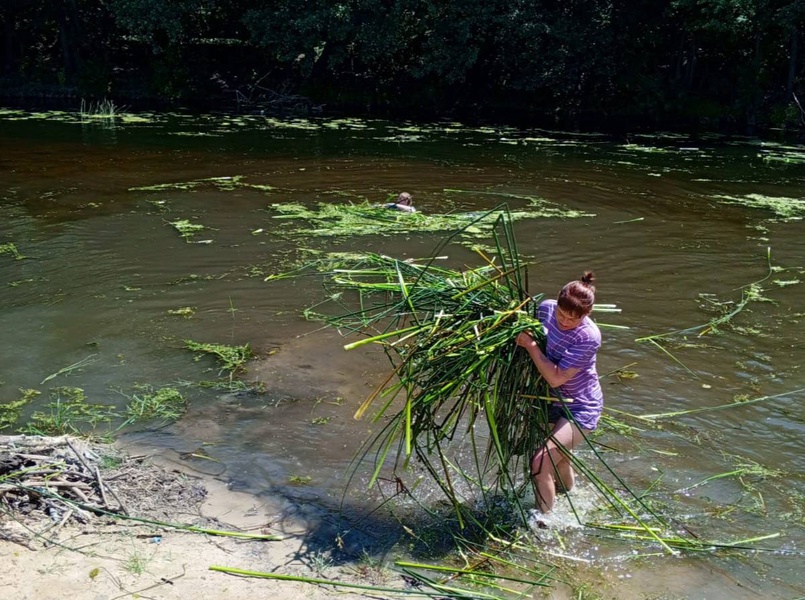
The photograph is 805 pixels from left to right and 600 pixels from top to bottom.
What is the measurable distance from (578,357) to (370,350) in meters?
3.39

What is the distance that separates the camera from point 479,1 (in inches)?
980

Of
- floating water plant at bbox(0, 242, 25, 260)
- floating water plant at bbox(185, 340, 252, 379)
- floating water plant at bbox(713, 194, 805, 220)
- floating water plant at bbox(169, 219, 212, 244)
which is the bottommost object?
floating water plant at bbox(185, 340, 252, 379)

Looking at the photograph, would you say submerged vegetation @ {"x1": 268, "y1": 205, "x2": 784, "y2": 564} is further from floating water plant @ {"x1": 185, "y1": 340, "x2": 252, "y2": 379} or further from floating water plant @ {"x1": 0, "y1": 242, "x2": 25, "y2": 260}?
floating water plant @ {"x1": 0, "y1": 242, "x2": 25, "y2": 260}

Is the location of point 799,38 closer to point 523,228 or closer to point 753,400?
point 523,228

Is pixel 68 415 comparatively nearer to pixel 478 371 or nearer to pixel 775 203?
pixel 478 371

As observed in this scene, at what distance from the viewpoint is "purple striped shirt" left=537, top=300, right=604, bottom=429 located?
12.8ft

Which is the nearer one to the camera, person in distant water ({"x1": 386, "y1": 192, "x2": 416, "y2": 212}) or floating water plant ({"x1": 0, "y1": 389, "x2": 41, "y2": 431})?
floating water plant ({"x1": 0, "y1": 389, "x2": 41, "y2": 431})

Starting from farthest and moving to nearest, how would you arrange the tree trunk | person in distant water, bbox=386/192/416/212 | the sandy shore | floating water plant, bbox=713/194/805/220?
the tree trunk, floating water plant, bbox=713/194/805/220, person in distant water, bbox=386/192/416/212, the sandy shore

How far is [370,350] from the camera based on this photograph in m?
7.04

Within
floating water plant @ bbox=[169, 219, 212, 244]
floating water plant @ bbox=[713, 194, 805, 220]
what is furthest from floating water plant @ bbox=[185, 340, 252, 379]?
floating water plant @ bbox=[713, 194, 805, 220]

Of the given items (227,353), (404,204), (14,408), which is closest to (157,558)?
(14,408)

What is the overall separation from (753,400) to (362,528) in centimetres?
347

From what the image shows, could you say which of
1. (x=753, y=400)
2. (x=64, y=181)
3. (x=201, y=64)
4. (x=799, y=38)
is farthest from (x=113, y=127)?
(x=799, y=38)

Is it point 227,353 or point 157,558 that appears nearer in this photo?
point 157,558
